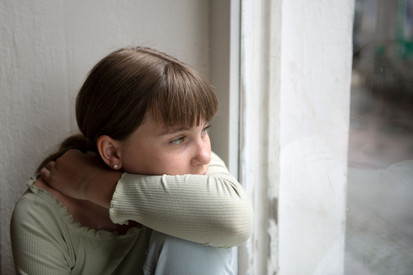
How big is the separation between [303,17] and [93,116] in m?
0.53

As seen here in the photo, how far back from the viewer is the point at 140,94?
30.9 inches

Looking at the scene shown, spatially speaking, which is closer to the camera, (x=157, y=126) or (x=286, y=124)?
(x=157, y=126)

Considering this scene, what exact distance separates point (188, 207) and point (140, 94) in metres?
0.25

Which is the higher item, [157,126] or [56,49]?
[56,49]

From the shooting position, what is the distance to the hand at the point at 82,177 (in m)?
0.81

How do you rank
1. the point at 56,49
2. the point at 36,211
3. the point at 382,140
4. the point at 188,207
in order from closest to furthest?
the point at 382,140 < the point at 188,207 < the point at 36,211 < the point at 56,49

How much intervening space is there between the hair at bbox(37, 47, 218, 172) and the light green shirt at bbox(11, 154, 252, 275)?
0.12m

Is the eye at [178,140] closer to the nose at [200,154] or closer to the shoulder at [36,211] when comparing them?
the nose at [200,154]

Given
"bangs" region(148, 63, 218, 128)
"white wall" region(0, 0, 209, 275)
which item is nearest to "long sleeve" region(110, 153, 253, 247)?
"bangs" region(148, 63, 218, 128)

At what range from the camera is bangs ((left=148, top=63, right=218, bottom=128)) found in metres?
0.79

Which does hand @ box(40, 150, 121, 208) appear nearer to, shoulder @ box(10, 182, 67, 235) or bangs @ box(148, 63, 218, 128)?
shoulder @ box(10, 182, 67, 235)

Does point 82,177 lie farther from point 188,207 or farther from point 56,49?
point 56,49

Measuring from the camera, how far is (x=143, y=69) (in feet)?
2.64

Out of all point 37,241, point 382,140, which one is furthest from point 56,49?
point 382,140
